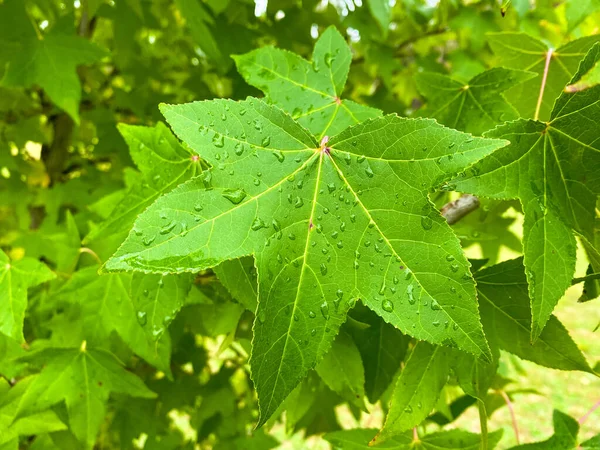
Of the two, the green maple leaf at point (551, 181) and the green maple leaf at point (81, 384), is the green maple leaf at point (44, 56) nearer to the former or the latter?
the green maple leaf at point (81, 384)

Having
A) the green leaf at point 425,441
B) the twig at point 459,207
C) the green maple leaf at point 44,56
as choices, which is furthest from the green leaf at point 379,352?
the green maple leaf at point 44,56

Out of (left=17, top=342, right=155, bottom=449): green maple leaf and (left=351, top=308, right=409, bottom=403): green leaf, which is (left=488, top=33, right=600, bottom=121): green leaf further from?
(left=17, top=342, right=155, bottom=449): green maple leaf

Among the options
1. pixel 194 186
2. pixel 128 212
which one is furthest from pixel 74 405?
pixel 194 186

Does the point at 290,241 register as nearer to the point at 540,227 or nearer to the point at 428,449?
the point at 540,227

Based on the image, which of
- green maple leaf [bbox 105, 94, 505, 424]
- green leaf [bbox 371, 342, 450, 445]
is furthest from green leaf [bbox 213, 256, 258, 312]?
green leaf [bbox 371, 342, 450, 445]

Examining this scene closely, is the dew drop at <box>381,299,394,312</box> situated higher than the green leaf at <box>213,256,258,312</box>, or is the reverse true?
the green leaf at <box>213,256,258,312</box>

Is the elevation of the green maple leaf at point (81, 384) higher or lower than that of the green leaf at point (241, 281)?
lower
